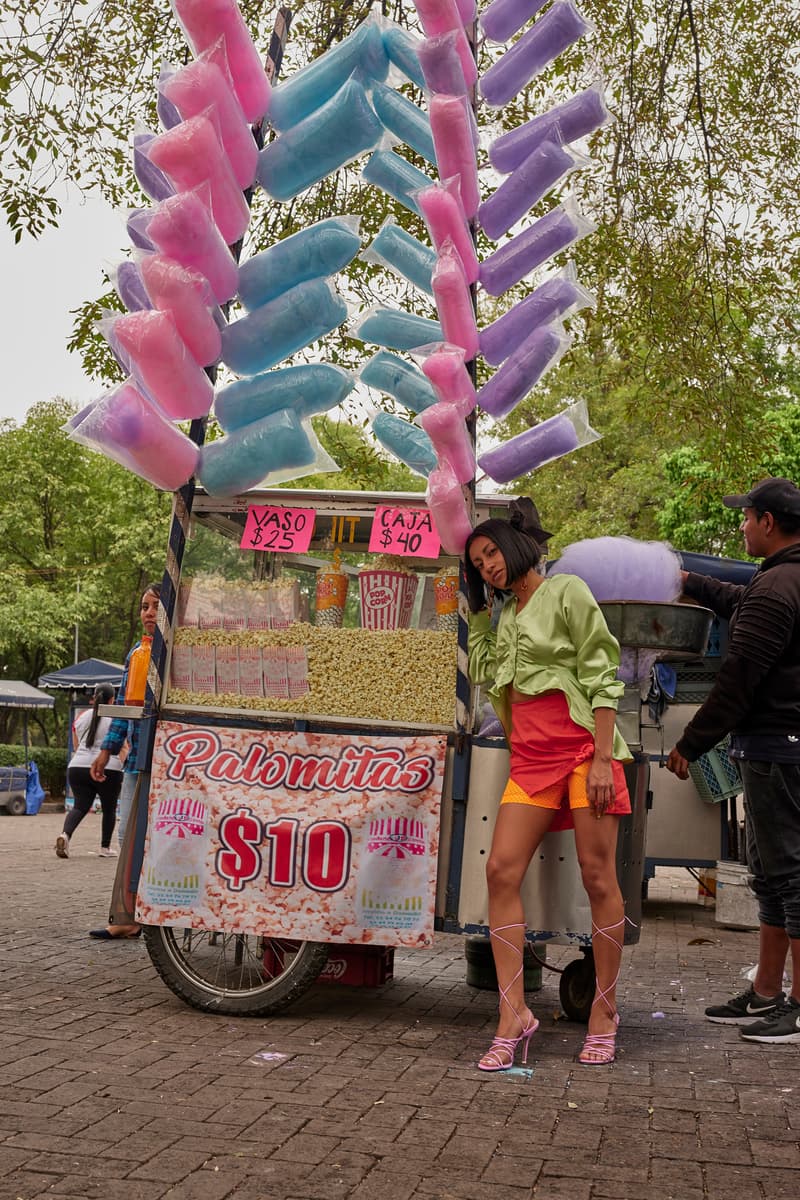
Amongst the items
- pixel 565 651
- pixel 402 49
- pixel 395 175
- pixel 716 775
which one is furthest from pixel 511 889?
pixel 716 775

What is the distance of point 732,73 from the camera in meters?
11.6

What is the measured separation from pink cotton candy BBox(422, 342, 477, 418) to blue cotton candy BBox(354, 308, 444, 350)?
1.12 ft

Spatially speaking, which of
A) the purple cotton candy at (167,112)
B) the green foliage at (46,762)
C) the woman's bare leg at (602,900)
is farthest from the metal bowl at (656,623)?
the green foliage at (46,762)

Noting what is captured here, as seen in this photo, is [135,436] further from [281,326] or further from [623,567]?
[623,567]

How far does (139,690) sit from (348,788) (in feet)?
8.87

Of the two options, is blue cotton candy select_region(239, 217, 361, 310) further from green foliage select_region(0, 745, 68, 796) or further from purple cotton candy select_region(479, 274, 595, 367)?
green foliage select_region(0, 745, 68, 796)

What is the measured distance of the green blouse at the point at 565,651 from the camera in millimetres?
4590

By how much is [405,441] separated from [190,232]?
125cm

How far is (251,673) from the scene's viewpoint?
533 cm

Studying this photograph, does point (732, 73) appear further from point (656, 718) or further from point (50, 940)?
point (50, 940)

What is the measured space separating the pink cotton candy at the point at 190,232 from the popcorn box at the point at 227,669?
1524mm

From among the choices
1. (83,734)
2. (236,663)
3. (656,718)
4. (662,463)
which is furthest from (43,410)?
(236,663)

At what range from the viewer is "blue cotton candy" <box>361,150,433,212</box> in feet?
17.9

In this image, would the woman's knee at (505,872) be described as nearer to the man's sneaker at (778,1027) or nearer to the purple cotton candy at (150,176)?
the man's sneaker at (778,1027)
